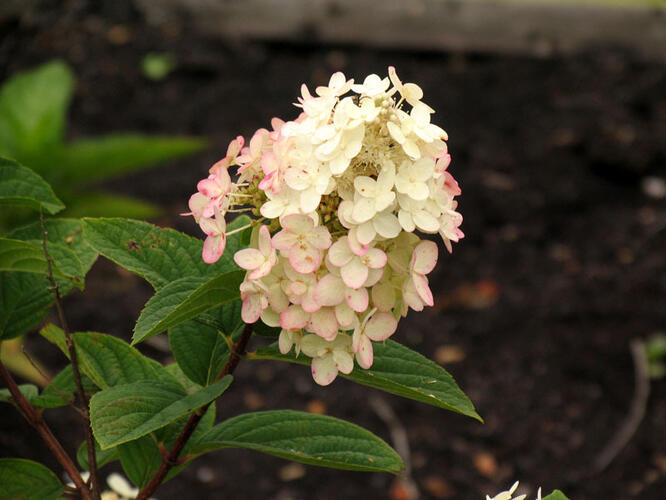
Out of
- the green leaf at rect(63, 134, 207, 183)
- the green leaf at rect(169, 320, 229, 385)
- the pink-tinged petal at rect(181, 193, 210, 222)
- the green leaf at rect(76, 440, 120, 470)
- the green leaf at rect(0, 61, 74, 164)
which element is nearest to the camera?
the pink-tinged petal at rect(181, 193, 210, 222)

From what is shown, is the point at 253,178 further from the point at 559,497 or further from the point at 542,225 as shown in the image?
the point at 542,225

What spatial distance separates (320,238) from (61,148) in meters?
2.03

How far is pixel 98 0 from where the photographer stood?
154 inches

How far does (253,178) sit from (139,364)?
0.27 metres

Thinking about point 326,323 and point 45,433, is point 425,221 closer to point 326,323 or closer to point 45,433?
point 326,323

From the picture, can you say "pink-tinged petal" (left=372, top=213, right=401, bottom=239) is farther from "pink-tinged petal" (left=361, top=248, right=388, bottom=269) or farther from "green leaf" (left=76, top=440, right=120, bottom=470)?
"green leaf" (left=76, top=440, right=120, bottom=470)

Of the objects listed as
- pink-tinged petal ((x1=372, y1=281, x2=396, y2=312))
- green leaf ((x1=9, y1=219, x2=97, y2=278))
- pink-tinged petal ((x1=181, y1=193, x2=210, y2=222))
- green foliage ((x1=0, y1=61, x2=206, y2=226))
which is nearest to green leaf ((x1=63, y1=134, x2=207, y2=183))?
green foliage ((x1=0, y1=61, x2=206, y2=226))

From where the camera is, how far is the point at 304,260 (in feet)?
2.19

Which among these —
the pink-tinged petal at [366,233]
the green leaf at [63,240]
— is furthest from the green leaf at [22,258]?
the pink-tinged petal at [366,233]

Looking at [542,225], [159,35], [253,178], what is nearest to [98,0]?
[159,35]

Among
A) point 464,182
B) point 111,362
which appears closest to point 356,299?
point 111,362

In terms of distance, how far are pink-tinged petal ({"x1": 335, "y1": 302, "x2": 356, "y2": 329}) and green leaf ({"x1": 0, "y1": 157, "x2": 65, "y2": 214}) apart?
364 mm

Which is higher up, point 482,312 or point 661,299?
point 661,299

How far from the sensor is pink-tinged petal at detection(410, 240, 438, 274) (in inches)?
26.7
